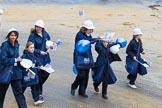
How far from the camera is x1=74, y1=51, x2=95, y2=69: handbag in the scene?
957 centimetres

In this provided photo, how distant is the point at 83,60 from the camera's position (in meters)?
9.59

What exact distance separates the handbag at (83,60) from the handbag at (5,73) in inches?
73.5

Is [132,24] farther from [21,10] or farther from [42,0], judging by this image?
[42,0]

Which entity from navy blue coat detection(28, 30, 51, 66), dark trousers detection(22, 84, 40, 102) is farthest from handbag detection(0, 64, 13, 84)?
dark trousers detection(22, 84, 40, 102)

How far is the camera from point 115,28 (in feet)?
73.8

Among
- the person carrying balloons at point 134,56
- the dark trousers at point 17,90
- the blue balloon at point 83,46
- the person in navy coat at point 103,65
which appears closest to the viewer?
the dark trousers at point 17,90

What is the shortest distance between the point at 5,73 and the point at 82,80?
2.22m

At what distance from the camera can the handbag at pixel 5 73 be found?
8047 millimetres

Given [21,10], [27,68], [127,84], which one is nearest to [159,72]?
[127,84]

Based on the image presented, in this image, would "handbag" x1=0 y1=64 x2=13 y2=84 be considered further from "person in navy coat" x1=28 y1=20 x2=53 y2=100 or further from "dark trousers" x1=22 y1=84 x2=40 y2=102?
"dark trousers" x1=22 y1=84 x2=40 y2=102

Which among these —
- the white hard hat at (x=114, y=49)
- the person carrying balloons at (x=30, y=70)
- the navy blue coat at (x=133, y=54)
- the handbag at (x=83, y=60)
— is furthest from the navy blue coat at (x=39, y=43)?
the navy blue coat at (x=133, y=54)

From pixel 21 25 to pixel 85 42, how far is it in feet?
40.8

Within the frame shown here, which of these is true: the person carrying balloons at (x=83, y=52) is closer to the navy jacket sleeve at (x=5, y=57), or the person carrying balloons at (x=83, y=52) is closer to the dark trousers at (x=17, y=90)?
the dark trousers at (x=17, y=90)

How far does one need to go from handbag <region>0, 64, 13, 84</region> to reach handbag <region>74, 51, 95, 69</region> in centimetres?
187
